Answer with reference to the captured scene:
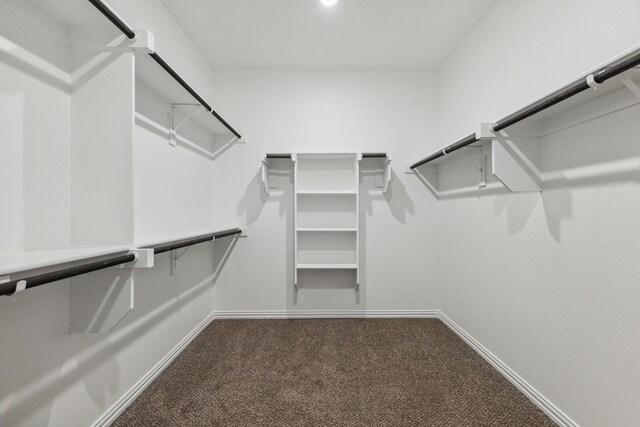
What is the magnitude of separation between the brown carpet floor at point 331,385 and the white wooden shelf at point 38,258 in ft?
3.14

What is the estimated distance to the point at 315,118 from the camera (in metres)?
2.69

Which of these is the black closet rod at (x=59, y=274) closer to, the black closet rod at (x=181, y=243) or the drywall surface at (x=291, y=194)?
the black closet rod at (x=181, y=243)

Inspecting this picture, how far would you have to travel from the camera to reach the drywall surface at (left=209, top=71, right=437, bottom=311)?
8.80ft

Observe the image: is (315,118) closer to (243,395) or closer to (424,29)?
(424,29)

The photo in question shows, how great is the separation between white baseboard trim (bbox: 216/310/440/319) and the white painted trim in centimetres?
45

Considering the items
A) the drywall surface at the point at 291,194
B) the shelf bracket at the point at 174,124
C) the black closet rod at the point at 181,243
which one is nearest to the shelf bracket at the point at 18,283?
the black closet rod at the point at 181,243

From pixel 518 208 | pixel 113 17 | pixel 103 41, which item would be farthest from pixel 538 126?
pixel 103 41

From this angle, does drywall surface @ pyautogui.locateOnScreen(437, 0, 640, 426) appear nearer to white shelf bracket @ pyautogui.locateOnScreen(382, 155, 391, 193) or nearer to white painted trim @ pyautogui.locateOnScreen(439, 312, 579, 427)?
white painted trim @ pyautogui.locateOnScreen(439, 312, 579, 427)

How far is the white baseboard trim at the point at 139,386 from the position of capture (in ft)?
4.40

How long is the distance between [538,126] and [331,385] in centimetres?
183

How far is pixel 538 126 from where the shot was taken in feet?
4.67

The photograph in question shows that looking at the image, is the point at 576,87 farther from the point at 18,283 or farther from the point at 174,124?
Answer: the point at 174,124

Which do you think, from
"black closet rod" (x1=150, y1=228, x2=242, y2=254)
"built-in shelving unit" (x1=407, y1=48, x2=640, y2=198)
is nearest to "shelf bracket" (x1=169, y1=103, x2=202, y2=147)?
"black closet rod" (x1=150, y1=228, x2=242, y2=254)

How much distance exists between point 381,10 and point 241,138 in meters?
1.56
